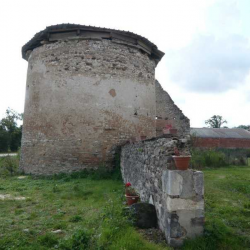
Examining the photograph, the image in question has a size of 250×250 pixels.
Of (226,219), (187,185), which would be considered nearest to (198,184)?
(187,185)

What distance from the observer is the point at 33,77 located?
1114 centimetres

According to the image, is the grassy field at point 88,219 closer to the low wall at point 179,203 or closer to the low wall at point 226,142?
the low wall at point 179,203

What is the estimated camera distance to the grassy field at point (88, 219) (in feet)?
11.8

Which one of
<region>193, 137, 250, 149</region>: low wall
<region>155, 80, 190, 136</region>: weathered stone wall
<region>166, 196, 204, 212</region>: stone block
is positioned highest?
<region>155, 80, 190, 136</region>: weathered stone wall

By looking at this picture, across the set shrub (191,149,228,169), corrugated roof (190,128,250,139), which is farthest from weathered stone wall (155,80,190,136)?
corrugated roof (190,128,250,139)

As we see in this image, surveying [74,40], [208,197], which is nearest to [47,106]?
[74,40]

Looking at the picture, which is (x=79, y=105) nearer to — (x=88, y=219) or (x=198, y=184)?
(x=88, y=219)

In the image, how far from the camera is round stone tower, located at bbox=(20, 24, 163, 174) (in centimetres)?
1002

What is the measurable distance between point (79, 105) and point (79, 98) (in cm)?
29

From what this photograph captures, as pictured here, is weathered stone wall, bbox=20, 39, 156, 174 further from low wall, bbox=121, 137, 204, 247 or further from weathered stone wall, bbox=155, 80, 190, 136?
low wall, bbox=121, 137, 204, 247

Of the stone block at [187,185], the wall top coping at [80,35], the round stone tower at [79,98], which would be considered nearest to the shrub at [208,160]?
the round stone tower at [79,98]

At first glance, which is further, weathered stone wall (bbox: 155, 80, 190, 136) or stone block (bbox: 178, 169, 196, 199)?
weathered stone wall (bbox: 155, 80, 190, 136)

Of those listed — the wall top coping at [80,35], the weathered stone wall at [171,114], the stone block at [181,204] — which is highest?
the wall top coping at [80,35]

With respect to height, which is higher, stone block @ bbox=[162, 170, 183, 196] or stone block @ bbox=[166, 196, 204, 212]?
stone block @ bbox=[162, 170, 183, 196]
